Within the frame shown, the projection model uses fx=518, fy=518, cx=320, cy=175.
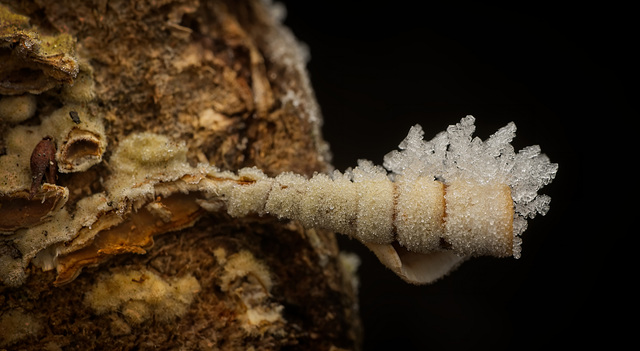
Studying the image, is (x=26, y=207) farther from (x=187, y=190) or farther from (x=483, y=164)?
(x=483, y=164)

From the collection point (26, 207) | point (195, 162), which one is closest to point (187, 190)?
point (195, 162)

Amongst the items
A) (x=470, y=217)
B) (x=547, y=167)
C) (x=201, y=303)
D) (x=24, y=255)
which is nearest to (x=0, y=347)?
(x=24, y=255)

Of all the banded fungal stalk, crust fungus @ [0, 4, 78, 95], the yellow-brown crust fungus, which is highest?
crust fungus @ [0, 4, 78, 95]

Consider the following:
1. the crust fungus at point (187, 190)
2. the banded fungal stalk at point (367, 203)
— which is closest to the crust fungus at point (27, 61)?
the crust fungus at point (187, 190)

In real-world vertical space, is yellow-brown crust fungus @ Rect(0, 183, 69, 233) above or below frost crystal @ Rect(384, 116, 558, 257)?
below

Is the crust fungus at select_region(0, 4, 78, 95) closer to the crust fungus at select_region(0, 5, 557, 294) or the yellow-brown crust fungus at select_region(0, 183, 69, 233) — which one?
the crust fungus at select_region(0, 5, 557, 294)

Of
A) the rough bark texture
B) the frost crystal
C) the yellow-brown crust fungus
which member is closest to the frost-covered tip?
the frost crystal
